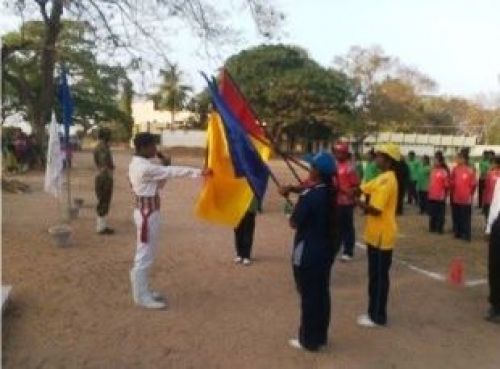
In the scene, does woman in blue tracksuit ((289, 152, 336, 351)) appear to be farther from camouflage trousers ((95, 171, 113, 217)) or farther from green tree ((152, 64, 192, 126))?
green tree ((152, 64, 192, 126))

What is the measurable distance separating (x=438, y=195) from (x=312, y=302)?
30.0 ft

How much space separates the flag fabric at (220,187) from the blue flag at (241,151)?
114mm

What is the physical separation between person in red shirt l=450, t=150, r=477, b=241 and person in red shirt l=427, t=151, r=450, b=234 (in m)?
0.38

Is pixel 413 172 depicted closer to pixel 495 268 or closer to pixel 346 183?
pixel 346 183

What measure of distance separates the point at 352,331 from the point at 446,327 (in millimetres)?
1094

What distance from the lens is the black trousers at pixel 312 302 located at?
6312mm

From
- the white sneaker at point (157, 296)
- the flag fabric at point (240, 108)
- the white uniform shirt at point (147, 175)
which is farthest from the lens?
the white sneaker at point (157, 296)

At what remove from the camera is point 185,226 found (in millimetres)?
13477

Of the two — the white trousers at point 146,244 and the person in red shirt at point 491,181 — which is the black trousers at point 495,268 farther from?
the person in red shirt at point 491,181

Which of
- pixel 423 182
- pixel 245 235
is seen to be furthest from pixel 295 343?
pixel 423 182

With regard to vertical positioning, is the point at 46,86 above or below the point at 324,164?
above

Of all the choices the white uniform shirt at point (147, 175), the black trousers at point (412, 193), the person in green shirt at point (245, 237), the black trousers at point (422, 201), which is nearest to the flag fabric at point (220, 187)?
the white uniform shirt at point (147, 175)

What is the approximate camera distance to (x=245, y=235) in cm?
988

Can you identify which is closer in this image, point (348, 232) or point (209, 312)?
point (209, 312)
